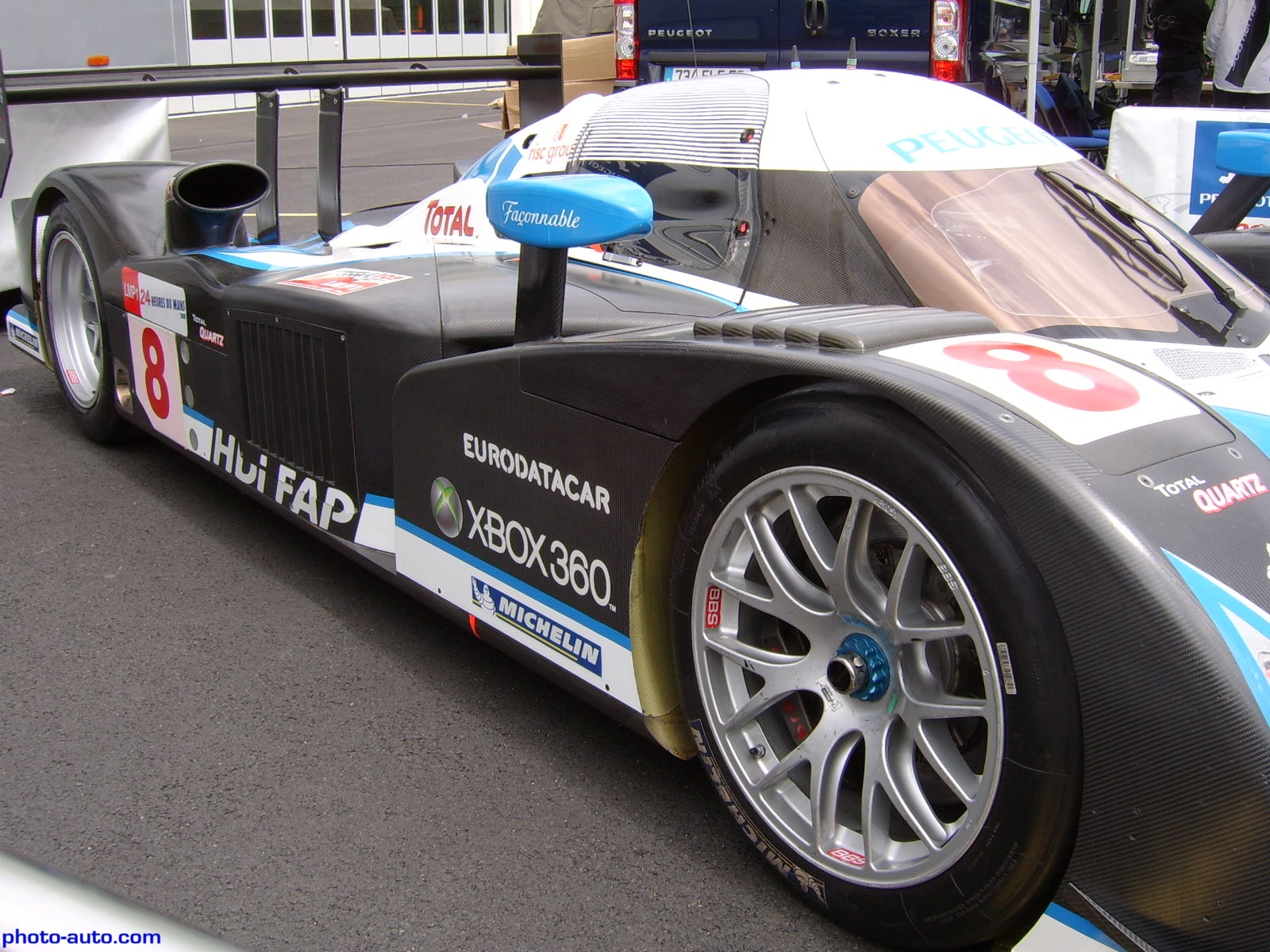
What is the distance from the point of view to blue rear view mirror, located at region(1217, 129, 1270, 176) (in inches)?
133

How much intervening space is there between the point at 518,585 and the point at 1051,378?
113 centimetres

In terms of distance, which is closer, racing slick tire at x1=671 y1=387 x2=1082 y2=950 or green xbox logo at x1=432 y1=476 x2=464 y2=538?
racing slick tire at x1=671 y1=387 x2=1082 y2=950


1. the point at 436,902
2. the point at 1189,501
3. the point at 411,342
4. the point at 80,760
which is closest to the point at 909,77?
the point at 411,342

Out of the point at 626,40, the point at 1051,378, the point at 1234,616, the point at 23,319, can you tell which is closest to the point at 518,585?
the point at 1051,378

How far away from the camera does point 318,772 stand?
2488 millimetres

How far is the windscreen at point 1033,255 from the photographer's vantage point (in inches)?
99.5

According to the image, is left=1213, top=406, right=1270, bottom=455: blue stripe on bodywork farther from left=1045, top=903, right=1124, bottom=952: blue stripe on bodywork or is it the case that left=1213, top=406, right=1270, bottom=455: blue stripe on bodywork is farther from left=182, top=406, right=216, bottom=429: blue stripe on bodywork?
left=182, top=406, right=216, bottom=429: blue stripe on bodywork

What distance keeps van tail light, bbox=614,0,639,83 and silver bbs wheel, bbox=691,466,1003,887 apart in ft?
25.2

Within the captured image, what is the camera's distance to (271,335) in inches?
125

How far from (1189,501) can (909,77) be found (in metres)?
1.65

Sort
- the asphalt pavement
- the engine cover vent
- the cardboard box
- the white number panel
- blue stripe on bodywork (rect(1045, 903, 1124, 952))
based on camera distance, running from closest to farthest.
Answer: blue stripe on bodywork (rect(1045, 903, 1124, 952)), the white number panel, the asphalt pavement, the engine cover vent, the cardboard box

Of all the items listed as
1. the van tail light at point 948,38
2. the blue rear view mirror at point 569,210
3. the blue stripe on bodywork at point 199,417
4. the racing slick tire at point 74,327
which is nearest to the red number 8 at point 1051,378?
the blue rear view mirror at point 569,210

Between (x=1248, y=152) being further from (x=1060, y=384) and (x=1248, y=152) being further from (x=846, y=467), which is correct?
(x=846, y=467)

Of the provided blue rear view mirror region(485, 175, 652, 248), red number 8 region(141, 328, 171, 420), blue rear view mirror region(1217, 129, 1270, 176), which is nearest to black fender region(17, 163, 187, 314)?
red number 8 region(141, 328, 171, 420)
